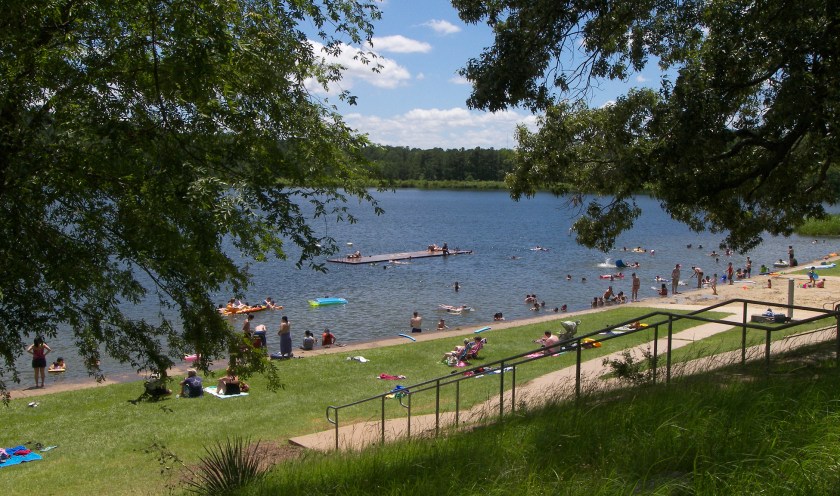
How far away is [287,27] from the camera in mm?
8141

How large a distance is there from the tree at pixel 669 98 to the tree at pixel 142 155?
135 inches

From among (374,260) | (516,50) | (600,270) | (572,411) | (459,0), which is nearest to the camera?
(572,411)

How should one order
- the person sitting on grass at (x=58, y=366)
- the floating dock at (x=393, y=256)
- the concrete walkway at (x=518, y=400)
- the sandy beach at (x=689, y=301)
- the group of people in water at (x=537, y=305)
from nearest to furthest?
the concrete walkway at (x=518, y=400) < the sandy beach at (x=689, y=301) < the person sitting on grass at (x=58, y=366) < the group of people in water at (x=537, y=305) < the floating dock at (x=393, y=256)

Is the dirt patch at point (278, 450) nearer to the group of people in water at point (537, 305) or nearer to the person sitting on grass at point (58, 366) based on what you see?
the person sitting on grass at point (58, 366)

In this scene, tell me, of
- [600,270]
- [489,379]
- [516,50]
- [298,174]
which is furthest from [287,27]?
[600,270]

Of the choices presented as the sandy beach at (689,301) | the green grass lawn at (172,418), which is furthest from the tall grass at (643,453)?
the sandy beach at (689,301)

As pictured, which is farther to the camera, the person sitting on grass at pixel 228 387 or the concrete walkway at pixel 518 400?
the person sitting on grass at pixel 228 387

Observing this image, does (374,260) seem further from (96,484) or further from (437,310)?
(96,484)

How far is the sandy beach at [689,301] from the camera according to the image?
2006cm

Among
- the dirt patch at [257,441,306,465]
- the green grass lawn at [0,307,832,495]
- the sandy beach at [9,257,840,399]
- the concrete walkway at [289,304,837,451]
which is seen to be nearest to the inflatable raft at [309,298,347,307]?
the sandy beach at [9,257,840,399]

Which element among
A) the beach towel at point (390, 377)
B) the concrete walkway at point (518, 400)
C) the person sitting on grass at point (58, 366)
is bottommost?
the person sitting on grass at point (58, 366)

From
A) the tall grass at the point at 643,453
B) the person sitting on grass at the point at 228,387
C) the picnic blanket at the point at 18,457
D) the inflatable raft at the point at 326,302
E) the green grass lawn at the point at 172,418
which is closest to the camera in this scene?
the tall grass at the point at 643,453

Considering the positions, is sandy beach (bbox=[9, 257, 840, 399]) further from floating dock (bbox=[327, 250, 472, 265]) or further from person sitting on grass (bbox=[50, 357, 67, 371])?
floating dock (bbox=[327, 250, 472, 265])

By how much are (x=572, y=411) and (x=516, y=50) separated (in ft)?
17.6
